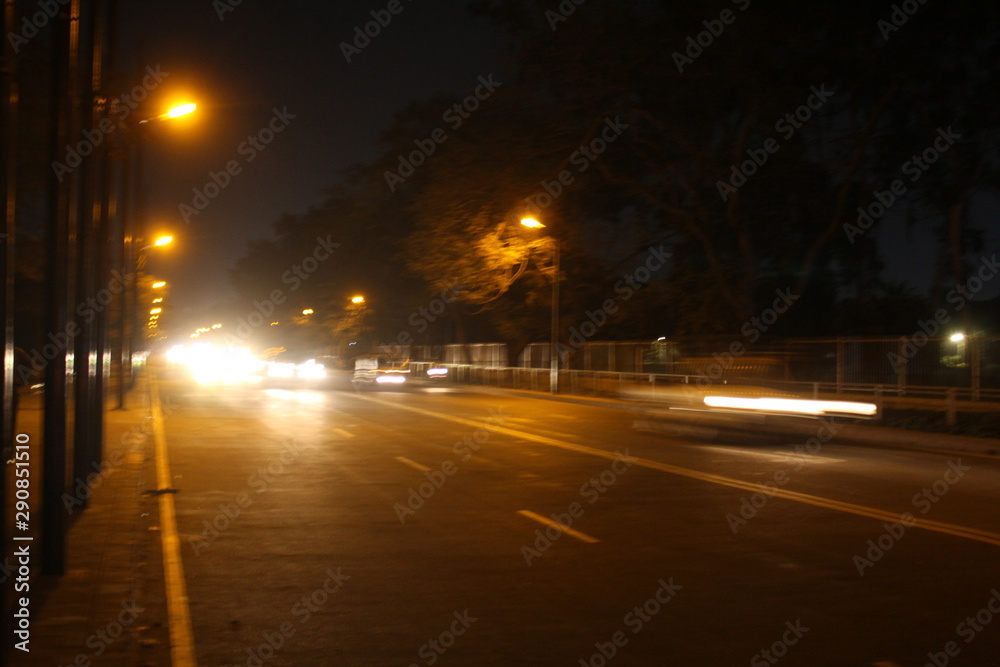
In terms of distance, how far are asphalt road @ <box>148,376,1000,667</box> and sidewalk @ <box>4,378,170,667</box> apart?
1.34ft

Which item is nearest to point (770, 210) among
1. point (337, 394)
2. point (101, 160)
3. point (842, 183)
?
point (842, 183)

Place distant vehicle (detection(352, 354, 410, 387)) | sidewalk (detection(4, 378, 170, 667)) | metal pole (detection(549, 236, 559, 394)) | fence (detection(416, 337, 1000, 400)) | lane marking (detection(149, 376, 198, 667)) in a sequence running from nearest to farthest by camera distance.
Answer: sidewalk (detection(4, 378, 170, 667)) < lane marking (detection(149, 376, 198, 667)) < fence (detection(416, 337, 1000, 400)) < metal pole (detection(549, 236, 559, 394)) < distant vehicle (detection(352, 354, 410, 387))

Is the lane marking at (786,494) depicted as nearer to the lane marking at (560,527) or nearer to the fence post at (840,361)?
the lane marking at (560,527)

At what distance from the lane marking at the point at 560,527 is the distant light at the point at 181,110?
11262 mm

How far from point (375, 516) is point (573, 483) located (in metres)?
3.87

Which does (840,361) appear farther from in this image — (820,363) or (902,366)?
(902,366)

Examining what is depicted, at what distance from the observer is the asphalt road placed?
663 centimetres

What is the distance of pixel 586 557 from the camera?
30.7ft

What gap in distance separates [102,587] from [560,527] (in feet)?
16.3

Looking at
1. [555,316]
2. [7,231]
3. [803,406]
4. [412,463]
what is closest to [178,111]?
[412,463]

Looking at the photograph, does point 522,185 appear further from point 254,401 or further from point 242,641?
point 242,641

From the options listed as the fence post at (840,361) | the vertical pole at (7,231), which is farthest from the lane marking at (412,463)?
the fence post at (840,361)

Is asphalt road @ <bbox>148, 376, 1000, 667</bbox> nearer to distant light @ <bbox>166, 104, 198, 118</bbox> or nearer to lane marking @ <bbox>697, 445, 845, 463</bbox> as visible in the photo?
Answer: lane marking @ <bbox>697, 445, 845, 463</bbox>

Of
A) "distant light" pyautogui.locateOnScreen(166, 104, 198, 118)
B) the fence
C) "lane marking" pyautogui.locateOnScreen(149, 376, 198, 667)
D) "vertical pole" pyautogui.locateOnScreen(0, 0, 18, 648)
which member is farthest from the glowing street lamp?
the fence
